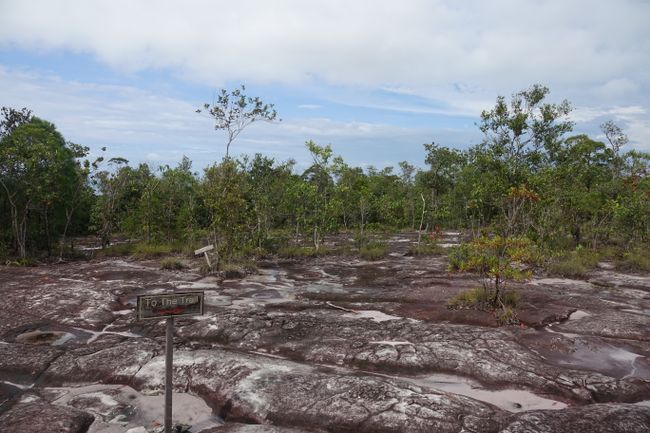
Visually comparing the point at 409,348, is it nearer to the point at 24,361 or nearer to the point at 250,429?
the point at 250,429

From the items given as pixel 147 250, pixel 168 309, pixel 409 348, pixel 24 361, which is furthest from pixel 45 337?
pixel 147 250

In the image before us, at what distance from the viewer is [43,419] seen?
7617 millimetres

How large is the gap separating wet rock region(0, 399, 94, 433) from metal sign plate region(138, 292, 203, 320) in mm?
2261

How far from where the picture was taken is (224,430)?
25.0 feet

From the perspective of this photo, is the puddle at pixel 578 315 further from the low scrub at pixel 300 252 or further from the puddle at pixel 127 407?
the low scrub at pixel 300 252

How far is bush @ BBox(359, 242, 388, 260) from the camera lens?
29641 mm

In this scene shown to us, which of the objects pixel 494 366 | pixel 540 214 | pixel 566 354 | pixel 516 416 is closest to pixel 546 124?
pixel 540 214

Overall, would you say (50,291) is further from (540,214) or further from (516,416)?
(540,214)

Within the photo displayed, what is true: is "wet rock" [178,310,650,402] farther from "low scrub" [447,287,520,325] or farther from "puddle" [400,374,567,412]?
"low scrub" [447,287,520,325]

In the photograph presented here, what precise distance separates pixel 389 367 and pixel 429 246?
2354 cm

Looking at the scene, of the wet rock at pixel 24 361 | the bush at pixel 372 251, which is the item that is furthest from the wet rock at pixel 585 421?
the bush at pixel 372 251

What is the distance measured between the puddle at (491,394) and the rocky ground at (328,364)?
0.04 metres

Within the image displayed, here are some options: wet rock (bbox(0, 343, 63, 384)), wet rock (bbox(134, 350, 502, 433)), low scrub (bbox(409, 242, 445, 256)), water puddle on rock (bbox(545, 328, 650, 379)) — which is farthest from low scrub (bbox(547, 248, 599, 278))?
wet rock (bbox(0, 343, 63, 384))

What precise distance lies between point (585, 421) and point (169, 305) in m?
6.79
